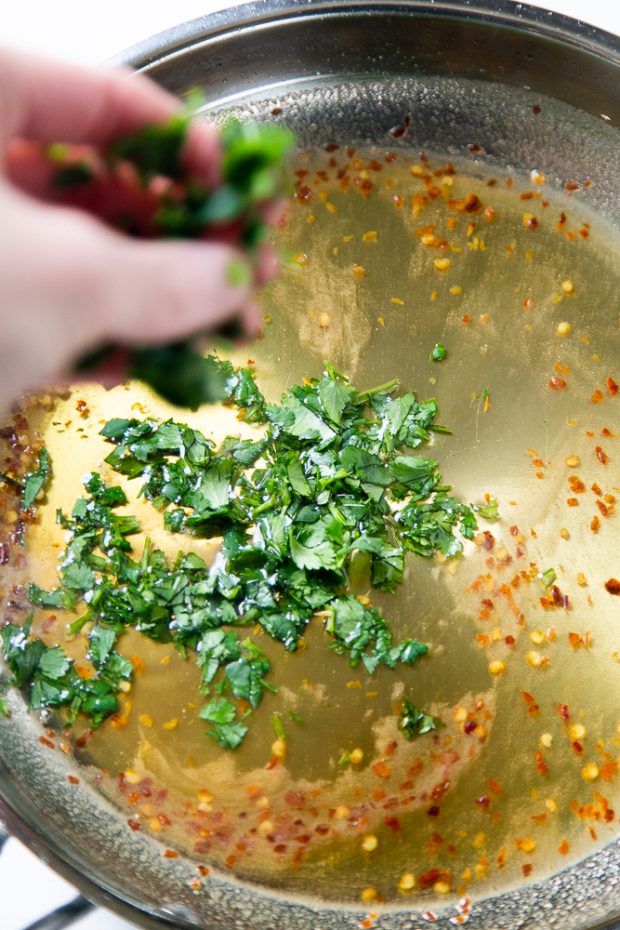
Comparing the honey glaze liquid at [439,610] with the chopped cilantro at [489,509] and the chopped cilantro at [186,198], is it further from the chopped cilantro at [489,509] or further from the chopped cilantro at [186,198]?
the chopped cilantro at [186,198]

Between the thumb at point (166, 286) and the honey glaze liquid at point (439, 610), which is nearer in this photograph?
the thumb at point (166, 286)

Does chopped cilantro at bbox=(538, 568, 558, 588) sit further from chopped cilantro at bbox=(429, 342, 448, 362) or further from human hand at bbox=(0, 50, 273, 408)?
human hand at bbox=(0, 50, 273, 408)

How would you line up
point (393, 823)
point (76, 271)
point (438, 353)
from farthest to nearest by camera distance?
point (438, 353)
point (393, 823)
point (76, 271)

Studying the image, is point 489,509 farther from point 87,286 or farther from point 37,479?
point 87,286

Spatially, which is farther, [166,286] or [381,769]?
[381,769]

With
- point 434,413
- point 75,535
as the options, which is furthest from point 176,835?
point 434,413

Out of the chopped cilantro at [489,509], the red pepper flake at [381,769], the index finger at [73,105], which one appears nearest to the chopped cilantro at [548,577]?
the chopped cilantro at [489,509]

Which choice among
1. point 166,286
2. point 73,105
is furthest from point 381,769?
point 73,105
